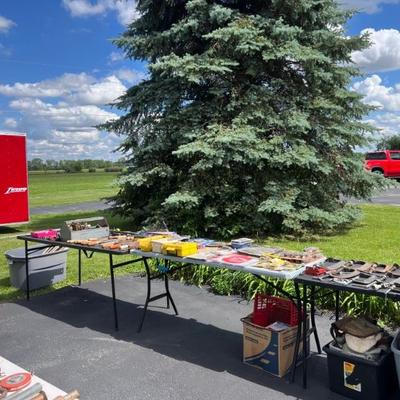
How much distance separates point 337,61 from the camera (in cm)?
977

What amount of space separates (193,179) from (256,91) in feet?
7.40

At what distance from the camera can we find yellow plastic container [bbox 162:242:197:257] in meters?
4.04

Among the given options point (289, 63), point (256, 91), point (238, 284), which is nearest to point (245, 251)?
point (238, 284)

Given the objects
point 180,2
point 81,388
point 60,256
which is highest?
point 180,2

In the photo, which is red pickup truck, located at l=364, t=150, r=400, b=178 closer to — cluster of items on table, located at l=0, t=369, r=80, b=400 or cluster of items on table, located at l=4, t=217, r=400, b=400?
cluster of items on table, located at l=4, t=217, r=400, b=400

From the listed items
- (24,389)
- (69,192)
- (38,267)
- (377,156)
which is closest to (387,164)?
(377,156)

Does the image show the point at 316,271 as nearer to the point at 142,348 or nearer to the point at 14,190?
the point at 142,348

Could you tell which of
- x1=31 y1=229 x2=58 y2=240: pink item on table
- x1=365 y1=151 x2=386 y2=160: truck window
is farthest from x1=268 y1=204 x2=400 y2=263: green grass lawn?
x1=365 y1=151 x2=386 y2=160: truck window

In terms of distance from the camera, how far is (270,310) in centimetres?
412

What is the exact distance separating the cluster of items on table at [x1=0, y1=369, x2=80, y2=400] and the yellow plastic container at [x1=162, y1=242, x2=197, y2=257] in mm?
1757

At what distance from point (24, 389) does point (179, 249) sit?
1.91m

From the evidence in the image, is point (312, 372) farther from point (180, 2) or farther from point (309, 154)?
point (180, 2)

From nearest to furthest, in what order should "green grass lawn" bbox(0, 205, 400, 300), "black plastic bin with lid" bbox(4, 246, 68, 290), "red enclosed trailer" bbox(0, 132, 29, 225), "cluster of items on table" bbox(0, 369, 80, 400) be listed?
"cluster of items on table" bbox(0, 369, 80, 400)
"black plastic bin with lid" bbox(4, 246, 68, 290)
"green grass lawn" bbox(0, 205, 400, 300)
"red enclosed trailer" bbox(0, 132, 29, 225)

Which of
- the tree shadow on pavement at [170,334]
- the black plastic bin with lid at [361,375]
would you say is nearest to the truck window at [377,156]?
the tree shadow on pavement at [170,334]
